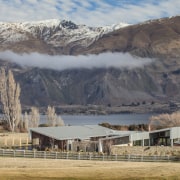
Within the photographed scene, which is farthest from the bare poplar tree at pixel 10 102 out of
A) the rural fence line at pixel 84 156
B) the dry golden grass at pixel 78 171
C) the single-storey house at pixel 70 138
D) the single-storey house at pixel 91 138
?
the dry golden grass at pixel 78 171

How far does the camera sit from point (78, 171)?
53.8m

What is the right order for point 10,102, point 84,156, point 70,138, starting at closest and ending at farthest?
1. point 84,156
2. point 70,138
3. point 10,102

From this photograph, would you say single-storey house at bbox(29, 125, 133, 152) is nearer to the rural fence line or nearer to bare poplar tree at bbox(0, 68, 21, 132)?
the rural fence line

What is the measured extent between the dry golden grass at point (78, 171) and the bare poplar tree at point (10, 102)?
71.6 m

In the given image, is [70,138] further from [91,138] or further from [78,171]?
[78,171]

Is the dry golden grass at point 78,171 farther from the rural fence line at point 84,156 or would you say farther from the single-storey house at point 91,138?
the single-storey house at point 91,138

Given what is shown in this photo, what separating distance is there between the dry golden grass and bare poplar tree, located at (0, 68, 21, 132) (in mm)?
71580

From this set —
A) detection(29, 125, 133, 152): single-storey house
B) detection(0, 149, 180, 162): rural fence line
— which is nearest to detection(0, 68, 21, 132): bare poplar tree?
detection(29, 125, 133, 152): single-storey house

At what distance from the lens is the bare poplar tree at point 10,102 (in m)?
134

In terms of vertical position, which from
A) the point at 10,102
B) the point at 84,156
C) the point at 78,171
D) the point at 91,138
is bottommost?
the point at 78,171

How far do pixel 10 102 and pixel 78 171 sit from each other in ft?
286

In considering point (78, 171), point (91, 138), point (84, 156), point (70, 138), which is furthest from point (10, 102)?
point (78, 171)

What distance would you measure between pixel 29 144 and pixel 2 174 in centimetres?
3989

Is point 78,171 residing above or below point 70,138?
below
